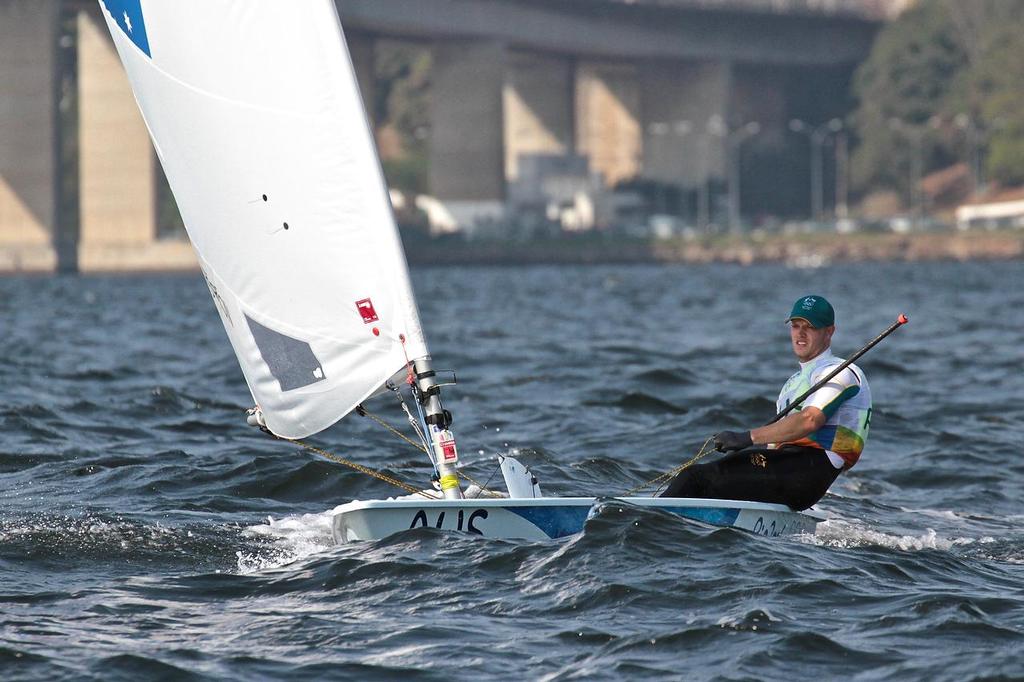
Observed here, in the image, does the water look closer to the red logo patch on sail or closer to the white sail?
the white sail

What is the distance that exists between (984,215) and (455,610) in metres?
99.8

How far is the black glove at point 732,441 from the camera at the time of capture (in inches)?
381

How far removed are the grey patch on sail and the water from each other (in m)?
0.96

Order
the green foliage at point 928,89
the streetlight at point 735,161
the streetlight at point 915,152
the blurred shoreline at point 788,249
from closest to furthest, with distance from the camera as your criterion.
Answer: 1. the blurred shoreline at point 788,249
2. the streetlight at point 735,161
3. the green foliage at point 928,89
4. the streetlight at point 915,152

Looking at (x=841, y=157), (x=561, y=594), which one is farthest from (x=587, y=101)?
(x=561, y=594)

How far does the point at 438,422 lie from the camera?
9.55 m

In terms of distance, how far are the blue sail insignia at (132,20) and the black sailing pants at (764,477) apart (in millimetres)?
4075

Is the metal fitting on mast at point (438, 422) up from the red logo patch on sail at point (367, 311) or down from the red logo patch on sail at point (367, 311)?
down

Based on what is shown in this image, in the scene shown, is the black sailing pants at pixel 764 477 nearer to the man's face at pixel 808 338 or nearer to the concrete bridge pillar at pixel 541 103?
the man's face at pixel 808 338

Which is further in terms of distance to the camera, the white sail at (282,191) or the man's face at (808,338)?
the man's face at (808,338)

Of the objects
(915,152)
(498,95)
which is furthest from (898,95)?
(498,95)

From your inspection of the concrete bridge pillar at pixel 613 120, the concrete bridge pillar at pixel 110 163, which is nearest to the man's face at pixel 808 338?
the concrete bridge pillar at pixel 110 163

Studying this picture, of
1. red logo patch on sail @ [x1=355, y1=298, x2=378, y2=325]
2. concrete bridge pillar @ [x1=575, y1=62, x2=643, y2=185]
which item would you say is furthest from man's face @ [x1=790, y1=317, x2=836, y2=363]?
concrete bridge pillar @ [x1=575, y1=62, x2=643, y2=185]

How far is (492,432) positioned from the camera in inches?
635
